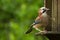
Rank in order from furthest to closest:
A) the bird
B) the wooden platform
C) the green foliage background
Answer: the green foliage background, the bird, the wooden platform

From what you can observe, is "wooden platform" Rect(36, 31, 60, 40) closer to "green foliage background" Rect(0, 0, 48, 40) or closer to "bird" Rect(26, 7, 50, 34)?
"bird" Rect(26, 7, 50, 34)

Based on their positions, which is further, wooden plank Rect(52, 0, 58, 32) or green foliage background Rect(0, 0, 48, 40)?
green foliage background Rect(0, 0, 48, 40)

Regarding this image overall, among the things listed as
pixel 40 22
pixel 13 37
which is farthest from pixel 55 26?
pixel 13 37

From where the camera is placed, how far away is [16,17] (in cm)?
790

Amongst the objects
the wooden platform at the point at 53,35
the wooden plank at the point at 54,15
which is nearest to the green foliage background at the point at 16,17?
A: the wooden plank at the point at 54,15

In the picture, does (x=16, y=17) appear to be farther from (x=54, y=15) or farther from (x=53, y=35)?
(x=53, y=35)

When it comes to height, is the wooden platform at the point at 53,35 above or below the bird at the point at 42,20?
below

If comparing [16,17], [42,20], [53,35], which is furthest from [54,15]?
[16,17]

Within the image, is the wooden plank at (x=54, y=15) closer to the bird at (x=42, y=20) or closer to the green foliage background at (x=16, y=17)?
the bird at (x=42, y=20)

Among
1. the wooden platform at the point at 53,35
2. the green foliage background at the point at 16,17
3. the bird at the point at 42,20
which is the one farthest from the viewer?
the green foliage background at the point at 16,17

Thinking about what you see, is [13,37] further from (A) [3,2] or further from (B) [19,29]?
(A) [3,2]

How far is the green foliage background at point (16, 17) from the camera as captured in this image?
302 inches

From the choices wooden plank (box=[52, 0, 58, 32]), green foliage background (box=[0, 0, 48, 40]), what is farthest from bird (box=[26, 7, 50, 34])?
green foliage background (box=[0, 0, 48, 40])

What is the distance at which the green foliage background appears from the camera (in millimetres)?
7668
